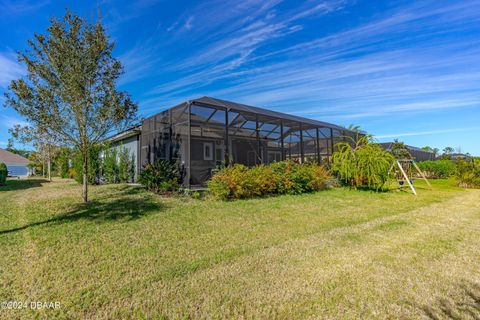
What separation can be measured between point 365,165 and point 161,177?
886cm

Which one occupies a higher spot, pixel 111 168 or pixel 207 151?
pixel 207 151

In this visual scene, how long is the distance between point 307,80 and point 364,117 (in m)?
6.44

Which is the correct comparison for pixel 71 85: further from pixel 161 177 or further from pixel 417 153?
pixel 417 153

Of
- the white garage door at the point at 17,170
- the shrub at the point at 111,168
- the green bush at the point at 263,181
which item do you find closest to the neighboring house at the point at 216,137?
the shrub at the point at 111,168

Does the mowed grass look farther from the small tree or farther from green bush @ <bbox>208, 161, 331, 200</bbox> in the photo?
the small tree

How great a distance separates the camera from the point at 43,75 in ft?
20.9

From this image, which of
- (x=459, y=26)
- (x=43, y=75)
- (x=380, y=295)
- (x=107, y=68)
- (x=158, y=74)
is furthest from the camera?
(x=158, y=74)

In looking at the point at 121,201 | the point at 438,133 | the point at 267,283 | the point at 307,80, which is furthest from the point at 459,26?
the point at 438,133

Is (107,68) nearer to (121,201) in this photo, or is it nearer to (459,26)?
(121,201)

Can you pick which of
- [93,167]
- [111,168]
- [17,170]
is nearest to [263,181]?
[111,168]

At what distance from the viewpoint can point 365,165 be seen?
32.7 feet

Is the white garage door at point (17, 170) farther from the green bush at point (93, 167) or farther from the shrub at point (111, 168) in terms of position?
the shrub at point (111, 168)

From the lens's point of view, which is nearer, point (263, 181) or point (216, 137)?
point (263, 181)

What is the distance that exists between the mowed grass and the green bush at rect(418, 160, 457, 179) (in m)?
16.8
